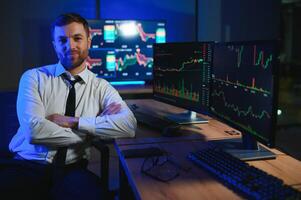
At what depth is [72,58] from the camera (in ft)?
6.74

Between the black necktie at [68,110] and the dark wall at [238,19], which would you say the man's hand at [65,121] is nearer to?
the black necktie at [68,110]

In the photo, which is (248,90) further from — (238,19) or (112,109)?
(238,19)

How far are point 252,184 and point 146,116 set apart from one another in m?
1.19

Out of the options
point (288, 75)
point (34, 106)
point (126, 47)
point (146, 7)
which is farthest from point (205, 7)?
point (288, 75)

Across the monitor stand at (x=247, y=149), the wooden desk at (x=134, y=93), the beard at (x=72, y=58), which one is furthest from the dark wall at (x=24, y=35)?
the monitor stand at (x=247, y=149)

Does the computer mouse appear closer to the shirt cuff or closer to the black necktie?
the shirt cuff

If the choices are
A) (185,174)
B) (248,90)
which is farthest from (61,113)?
(248,90)

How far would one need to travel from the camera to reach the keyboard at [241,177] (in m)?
1.06

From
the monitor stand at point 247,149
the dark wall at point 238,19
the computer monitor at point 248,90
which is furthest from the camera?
the dark wall at point 238,19

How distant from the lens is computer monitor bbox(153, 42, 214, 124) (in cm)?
195

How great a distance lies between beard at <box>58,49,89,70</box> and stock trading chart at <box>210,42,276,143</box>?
756 millimetres

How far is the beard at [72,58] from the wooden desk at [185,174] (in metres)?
0.54

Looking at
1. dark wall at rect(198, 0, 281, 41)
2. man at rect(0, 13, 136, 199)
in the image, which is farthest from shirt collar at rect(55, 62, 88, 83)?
dark wall at rect(198, 0, 281, 41)

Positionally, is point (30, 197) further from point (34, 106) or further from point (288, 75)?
point (288, 75)
